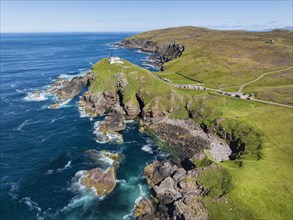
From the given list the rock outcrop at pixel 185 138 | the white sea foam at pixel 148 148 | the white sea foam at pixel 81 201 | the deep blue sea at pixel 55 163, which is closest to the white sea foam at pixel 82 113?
the deep blue sea at pixel 55 163

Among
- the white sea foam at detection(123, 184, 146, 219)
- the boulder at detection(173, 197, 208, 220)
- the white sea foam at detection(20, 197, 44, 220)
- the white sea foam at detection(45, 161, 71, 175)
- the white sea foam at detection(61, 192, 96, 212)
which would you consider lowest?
the white sea foam at detection(123, 184, 146, 219)

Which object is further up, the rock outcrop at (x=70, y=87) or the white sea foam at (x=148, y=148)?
the rock outcrop at (x=70, y=87)

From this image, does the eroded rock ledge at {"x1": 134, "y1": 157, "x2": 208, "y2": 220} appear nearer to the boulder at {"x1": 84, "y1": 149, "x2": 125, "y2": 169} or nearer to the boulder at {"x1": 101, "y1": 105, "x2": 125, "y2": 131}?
the boulder at {"x1": 84, "y1": 149, "x2": 125, "y2": 169}

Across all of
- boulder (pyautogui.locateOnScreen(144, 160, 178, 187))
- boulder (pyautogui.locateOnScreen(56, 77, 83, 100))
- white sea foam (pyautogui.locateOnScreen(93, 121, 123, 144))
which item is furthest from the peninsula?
white sea foam (pyautogui.locateOnScreen(93, 121, 123, 144))

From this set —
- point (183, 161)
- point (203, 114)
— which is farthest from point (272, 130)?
point (183, 161)

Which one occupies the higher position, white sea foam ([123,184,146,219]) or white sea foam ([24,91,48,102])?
white sea foam ([24,91,48,102])

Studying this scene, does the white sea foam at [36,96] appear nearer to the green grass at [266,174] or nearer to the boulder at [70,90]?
the boulder at [70,90]
